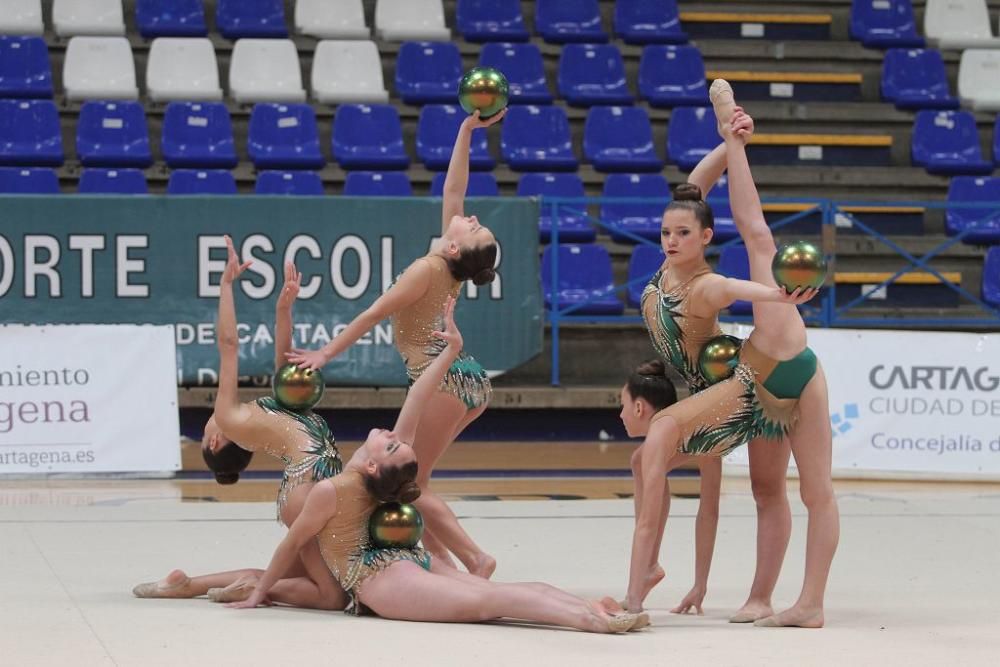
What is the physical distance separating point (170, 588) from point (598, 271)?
21.9 feet

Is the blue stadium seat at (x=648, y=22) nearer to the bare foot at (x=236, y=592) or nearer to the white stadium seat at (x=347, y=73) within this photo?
the white stadium seat at (x=347, y=73)

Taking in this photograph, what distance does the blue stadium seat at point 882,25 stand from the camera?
14.1 metres

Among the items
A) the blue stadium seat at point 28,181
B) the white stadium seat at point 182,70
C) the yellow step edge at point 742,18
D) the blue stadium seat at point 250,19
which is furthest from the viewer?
the yellow step edge at point 742,18

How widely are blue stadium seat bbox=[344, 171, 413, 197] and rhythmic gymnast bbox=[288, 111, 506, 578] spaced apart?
5946 millimetres

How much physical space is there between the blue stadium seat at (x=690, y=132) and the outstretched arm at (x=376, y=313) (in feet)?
25.0

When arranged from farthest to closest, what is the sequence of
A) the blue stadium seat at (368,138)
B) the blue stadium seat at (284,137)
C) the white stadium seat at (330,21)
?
the white stadium seat at (330,21)
the blue stadium seat at (368,138)
the blue stadium seat at (284,137)

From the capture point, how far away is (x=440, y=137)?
12.3 m

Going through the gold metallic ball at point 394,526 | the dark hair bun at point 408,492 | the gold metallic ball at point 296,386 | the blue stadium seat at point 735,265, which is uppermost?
the gold metallic ball at point 296,386

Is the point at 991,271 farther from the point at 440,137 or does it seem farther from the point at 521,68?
the point at 440,137

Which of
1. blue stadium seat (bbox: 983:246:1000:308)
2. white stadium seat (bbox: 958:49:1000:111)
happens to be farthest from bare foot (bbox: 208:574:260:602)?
white stadium seat (bbox: 958:49:1000:111)

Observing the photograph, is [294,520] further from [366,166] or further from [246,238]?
[366,166]

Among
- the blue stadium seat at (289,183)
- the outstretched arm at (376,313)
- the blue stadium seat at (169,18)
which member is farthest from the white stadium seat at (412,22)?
the outstretched arm at (376,313)

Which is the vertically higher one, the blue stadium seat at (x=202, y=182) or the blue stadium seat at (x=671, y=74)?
the blue stadium seat at (x=671, y=74)

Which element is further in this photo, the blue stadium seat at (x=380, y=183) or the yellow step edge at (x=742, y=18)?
the yellow step edge at (x=742, y=18)
